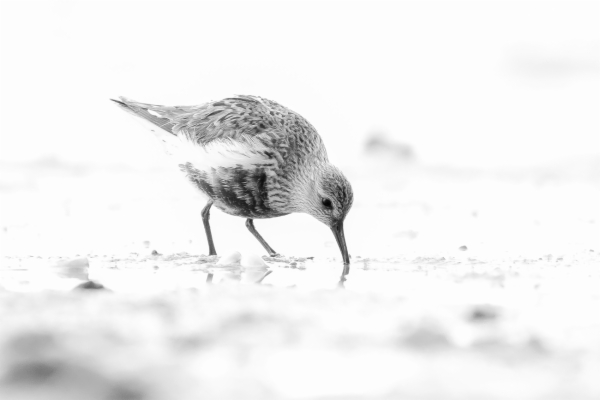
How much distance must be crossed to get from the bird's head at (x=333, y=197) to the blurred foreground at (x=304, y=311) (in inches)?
→ 10.8

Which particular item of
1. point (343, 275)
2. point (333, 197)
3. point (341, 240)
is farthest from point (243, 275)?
point (333, 197)

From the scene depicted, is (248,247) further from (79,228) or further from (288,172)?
(79,228)

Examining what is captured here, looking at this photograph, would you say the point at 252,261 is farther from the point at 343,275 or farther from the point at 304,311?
the point at 304,311

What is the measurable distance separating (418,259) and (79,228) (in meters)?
3.01

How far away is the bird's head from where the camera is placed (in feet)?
18.7

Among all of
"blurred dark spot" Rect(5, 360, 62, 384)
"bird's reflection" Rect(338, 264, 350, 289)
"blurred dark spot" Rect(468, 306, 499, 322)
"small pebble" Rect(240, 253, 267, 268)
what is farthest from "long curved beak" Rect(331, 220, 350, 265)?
"blurred dark spot" Rect(5, 360, 62, 384)

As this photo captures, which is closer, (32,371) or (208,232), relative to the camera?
(32,371)

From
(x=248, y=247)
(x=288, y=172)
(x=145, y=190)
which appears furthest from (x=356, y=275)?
(x=145, y=190)

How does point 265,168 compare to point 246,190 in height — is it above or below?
above

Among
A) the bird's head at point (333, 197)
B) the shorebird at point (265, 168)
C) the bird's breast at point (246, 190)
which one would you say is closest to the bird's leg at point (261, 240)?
the shorebird at point (265, 168)

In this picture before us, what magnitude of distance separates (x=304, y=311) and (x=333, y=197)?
8.08 feet

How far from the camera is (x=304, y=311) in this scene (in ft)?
10.8

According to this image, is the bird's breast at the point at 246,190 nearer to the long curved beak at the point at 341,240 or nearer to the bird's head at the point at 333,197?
the bird's head at the point at 333,197

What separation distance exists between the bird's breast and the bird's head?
0.27 meters
